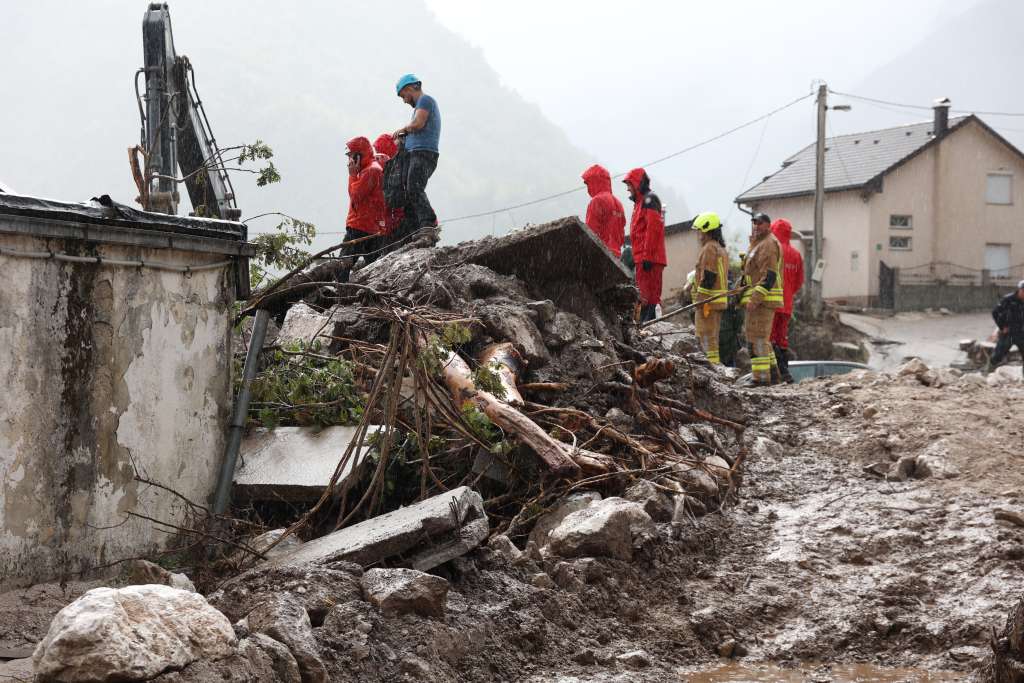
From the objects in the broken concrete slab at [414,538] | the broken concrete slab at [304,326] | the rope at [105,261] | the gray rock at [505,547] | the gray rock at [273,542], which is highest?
the rope at [105,261]

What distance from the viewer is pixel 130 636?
334 cm

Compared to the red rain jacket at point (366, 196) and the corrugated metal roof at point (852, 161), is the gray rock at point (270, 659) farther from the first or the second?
the corrugated metal roof at point (852, 161)

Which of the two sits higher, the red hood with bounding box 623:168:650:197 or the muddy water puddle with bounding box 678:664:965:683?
the red hood with bounding box 623:168:650:197

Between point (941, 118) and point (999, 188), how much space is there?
3770 mm

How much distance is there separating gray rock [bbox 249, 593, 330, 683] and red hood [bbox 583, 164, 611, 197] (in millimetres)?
7628

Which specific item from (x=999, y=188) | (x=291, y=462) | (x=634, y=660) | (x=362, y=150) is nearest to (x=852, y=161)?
(x=999, y=188)

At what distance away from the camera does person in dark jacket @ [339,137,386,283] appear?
10.2 metres

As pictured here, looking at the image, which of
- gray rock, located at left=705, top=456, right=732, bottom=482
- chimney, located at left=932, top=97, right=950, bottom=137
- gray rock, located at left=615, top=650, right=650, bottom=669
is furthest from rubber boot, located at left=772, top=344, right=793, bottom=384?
chimney, located at left=932, top=97, right=950, bottom=137

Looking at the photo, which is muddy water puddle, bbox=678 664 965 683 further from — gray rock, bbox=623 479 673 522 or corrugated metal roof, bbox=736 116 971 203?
corrugated metal roof, bbox=736 116 971 203

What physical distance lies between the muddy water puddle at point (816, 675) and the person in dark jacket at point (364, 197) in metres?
6.51

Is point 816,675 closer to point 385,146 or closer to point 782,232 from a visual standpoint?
point 385,146

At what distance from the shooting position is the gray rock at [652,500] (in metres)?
5.84

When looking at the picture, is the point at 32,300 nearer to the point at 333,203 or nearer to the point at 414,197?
the point at 414,197

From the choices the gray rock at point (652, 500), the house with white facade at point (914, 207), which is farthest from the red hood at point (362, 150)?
the house with white facade at point (914, 207)
